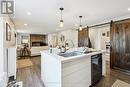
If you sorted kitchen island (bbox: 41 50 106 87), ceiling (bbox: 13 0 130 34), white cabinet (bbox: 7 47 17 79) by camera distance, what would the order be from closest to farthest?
1. kitchen island (bbox: 41 50 106 87)
2. ceiling (bbox: 13 0 130 34)
3. white cabinet (bbox: 7 47 17 79)

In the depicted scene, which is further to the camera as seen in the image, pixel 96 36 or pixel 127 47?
pixel 96 36

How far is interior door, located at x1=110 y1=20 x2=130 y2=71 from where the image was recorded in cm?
386

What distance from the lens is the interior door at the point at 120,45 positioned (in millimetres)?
3863

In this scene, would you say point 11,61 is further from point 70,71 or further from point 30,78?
point 70,71

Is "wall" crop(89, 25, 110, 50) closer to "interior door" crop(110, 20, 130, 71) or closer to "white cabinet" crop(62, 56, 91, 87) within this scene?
"interior door" crop(110, 20, 130, 71)

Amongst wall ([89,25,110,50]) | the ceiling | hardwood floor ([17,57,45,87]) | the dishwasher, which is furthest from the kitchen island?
wall ([89,25,110,50])

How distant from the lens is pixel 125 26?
3.93 m

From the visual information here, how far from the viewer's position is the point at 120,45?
4.10 meters

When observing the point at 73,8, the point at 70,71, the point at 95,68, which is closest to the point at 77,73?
the point at 70,71

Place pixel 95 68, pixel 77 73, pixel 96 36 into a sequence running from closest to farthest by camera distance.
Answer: pixel 77 73 < pixel 95 68 < pixel 96 36

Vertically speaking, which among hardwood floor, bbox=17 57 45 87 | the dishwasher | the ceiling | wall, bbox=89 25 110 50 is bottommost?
hardwood floor, bbox=17 57 45 87

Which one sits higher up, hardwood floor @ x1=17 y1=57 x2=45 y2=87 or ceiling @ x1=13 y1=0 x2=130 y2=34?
ceiling @ x1=13 y1=0 x2=130 y2=34

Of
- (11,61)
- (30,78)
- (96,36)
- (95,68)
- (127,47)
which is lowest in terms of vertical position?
(30,78)

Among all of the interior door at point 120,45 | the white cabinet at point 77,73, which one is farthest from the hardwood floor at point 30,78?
the interior door at point 120,45
